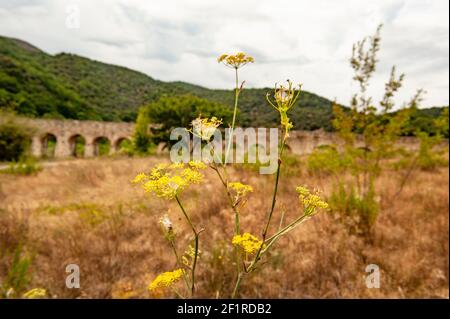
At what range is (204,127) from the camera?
77 centimetres

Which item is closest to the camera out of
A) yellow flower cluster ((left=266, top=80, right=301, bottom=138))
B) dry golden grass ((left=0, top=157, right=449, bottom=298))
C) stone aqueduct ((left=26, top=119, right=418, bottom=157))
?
yellow flower cluster ((left=266, top=80, right=301, bottom=138))

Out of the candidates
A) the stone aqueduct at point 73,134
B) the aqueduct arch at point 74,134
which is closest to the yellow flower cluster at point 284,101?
the stone aqueduct at point 73,134

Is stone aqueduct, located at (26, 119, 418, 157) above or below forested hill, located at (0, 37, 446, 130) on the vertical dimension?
below

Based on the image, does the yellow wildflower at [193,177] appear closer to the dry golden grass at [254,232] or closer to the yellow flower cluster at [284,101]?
the yellow flower cluster at [284,101]

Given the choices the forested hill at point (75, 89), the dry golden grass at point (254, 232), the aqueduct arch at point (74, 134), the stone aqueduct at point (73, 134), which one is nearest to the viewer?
the dry golden grass at point (254, 232)

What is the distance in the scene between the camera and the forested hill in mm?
37000

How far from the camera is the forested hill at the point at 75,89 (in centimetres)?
3700

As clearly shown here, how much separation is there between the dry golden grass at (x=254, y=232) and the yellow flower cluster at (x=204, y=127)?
2.50 m

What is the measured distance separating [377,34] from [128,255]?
6.33 meters

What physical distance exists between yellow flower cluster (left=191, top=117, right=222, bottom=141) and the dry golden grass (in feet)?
8.19

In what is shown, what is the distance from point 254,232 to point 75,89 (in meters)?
55.9

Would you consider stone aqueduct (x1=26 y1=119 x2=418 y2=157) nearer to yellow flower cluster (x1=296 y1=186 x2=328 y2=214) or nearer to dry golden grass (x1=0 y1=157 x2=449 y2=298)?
dry golden grass (x1=0 y1=157 x2=449 y2=298)

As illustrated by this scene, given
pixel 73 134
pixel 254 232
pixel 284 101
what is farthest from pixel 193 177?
pixel 73 134

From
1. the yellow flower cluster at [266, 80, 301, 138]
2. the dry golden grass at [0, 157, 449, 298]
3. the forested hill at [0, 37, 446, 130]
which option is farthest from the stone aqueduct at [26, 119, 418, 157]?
the yellow flower cluster at [266, 80, 301, 138]
